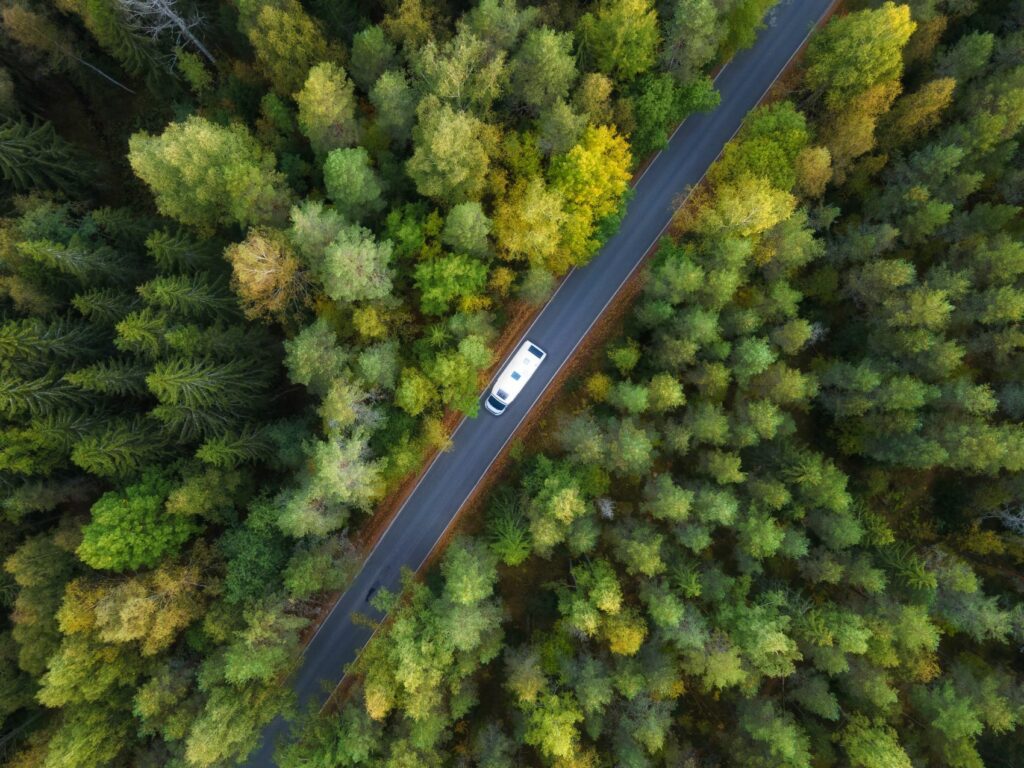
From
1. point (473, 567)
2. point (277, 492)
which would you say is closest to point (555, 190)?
point (473, 567)

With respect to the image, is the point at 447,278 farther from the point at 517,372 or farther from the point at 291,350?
the point at 291,350

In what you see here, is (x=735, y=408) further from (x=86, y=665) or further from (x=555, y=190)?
(x=86, y=665)

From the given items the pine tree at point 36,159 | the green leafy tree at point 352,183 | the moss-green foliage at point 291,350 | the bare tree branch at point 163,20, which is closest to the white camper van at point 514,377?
the moss-green foliage at point 291,350

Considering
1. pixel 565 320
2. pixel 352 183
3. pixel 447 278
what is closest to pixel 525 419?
pixel 565 320

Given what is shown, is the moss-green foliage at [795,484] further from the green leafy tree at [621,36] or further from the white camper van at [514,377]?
the white camper van at [514,377]

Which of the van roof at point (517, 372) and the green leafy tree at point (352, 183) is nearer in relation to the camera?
the green leafy tree at point (352, 183)

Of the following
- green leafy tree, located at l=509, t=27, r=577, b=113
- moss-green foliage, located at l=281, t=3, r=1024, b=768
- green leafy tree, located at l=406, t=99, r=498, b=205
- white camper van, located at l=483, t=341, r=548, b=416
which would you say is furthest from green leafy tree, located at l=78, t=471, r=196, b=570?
green leafy tree, located at l=509, t=27, r=577, b=113
